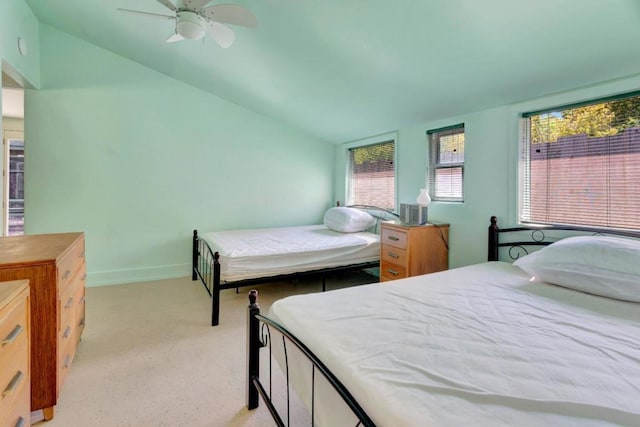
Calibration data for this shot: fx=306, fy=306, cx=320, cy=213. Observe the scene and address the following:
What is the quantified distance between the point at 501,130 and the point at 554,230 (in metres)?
0.96

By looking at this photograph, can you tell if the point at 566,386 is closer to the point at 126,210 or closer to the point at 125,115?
the point at 126,210

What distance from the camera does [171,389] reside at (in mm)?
1894

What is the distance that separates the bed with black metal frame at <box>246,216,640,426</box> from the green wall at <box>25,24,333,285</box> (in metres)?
2.69

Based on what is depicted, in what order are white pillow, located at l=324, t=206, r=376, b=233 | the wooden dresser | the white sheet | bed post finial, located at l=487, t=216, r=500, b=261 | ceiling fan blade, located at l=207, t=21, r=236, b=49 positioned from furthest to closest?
white pillow, located at l=324, t=206, r=376, b=233 → bed post finial, located at l=487, t=216, r=500, b=261 → ceiling fan blade, located at l=207, t=21, r=236, b=49 → the wooden dresser → the white sheet

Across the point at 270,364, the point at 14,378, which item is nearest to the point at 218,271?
the point at 270,364

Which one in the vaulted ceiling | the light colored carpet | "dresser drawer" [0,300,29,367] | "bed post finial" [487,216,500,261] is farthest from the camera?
"bed post finial" [487,216,500,261]

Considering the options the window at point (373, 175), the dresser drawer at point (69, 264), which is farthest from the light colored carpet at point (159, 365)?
the window at point (373, 175)

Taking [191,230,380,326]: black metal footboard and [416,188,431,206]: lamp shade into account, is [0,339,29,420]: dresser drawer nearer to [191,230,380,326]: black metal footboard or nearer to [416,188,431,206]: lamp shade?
[191,230,380,326]: black metal footboard

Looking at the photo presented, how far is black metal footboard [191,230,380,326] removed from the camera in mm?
2742

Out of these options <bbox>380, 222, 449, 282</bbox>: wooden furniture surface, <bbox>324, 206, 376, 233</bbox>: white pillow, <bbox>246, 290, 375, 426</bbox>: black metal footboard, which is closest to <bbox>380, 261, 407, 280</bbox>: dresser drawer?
<bbox>380, 222, 449, 282</bbox>: wooden furniture surface

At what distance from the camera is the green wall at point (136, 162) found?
3555 mm

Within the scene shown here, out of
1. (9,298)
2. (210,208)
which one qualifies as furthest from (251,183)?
(9,298)

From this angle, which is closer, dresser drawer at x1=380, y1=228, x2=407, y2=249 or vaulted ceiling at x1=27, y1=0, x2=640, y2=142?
vaulted ceiling at x1=27, y1=0, x2=640, y2=142

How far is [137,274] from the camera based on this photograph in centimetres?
397
